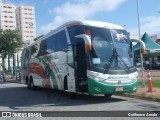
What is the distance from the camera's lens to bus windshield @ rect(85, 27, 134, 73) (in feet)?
46.7

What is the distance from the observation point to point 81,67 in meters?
14.8

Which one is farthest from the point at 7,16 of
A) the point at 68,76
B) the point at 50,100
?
the point at 68,76

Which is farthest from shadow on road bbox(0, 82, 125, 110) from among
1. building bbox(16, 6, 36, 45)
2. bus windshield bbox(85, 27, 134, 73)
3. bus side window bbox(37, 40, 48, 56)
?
building bbox(16, 6, 36, 45)

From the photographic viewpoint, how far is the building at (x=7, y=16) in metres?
118

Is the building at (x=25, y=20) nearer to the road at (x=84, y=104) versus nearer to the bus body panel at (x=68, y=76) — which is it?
the bus body panel at (x=68, y=76)

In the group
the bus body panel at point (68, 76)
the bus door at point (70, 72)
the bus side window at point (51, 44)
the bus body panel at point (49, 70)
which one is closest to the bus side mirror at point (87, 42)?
the bus body panel at point (68, 76)

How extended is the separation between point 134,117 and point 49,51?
1019 cm

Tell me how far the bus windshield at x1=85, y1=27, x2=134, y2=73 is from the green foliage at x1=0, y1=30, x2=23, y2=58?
5084 centimetres

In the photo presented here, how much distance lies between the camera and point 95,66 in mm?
14164

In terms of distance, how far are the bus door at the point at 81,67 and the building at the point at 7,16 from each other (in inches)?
4102

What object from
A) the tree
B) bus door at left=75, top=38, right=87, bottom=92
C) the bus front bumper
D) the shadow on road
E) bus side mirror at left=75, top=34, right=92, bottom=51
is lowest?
the shadow on road

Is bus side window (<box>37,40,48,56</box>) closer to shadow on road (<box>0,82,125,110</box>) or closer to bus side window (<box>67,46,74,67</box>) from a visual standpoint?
shadow on road (<box>0,82,125,110</box>)

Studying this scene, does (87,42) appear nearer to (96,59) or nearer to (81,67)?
(96,59)

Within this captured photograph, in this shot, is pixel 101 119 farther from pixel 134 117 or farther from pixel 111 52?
pixel 111 52
